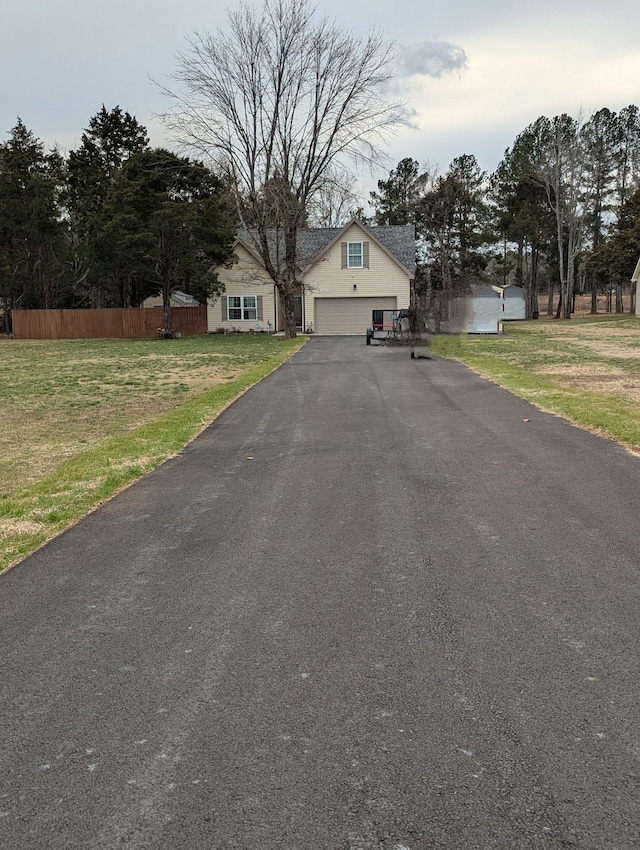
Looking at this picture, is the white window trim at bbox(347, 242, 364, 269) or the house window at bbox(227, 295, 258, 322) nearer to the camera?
the white window trim at bbox(347, 242, 364, 269)

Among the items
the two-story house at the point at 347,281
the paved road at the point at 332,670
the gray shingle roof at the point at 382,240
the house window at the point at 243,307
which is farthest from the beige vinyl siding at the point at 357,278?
the paved road at the point at 332,670

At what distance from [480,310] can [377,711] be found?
39.7 m

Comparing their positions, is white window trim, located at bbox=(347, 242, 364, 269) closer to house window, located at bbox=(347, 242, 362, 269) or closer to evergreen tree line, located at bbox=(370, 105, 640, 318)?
house window, located at bbox=(347, 242, 362, 269)

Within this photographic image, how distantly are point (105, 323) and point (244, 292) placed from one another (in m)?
9.36

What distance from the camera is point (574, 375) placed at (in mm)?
16641

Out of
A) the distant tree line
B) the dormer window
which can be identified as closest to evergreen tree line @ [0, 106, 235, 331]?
the distant tree line

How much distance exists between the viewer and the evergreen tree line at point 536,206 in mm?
52613

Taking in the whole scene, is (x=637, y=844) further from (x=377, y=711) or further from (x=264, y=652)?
(x=264, y=652)

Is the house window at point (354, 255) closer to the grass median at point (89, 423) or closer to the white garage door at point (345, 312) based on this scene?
the white garage door at point (345, 312)

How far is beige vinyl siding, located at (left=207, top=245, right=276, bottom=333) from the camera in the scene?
42.4 m

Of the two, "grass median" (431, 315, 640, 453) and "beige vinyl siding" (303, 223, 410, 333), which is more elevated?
"beige vinyl siding" (303, 223, 410, 333)

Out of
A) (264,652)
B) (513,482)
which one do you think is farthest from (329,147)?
(264,652)

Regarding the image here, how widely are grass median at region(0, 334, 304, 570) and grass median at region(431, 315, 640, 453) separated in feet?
18.3

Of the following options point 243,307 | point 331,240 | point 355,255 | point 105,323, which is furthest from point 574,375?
point 105,323
